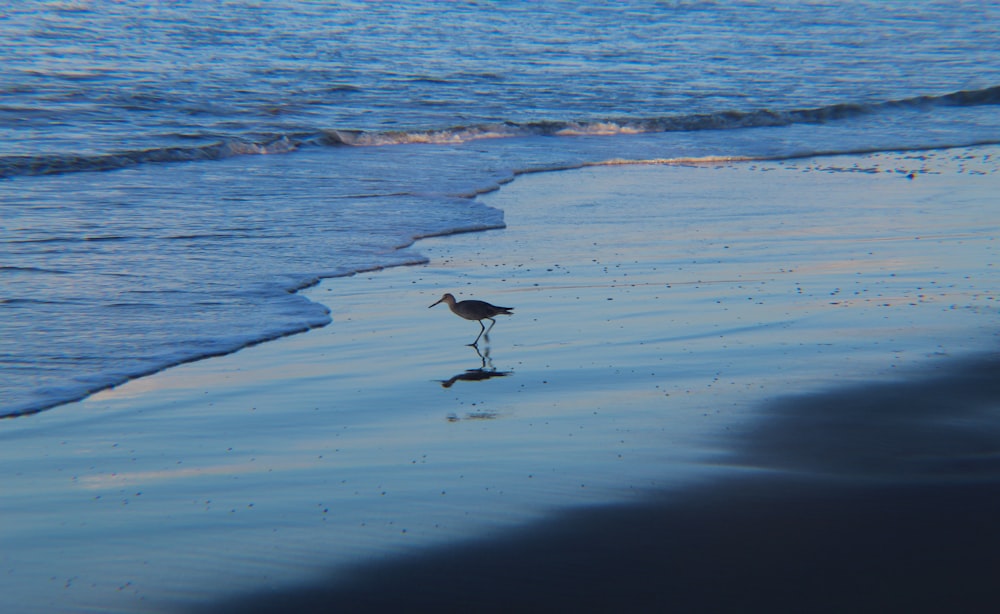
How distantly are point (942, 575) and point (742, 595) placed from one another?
0.68 metres

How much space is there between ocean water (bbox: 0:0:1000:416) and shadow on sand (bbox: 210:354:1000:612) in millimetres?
2865

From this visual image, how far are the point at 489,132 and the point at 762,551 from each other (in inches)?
556

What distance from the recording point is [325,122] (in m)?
17.5

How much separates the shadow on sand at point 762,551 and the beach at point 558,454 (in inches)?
0.5

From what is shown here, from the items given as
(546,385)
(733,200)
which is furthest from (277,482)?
(733,200)

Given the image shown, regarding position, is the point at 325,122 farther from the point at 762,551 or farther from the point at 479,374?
the point at 762,551

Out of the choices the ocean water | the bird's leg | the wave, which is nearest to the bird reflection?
the bird's leg

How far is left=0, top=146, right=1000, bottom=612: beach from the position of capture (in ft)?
12.3

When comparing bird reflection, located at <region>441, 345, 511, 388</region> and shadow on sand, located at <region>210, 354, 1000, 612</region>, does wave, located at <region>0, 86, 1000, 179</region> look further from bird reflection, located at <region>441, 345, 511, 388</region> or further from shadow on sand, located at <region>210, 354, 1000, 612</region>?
shadow on sand, located at <region>210, 354, 1000, 612</region>

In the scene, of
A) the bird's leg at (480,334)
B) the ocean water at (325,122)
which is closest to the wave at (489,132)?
the ocean water at (325,122)

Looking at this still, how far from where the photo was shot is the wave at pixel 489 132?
13094 millimetres

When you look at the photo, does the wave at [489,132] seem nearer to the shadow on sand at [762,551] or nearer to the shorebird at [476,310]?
the shorebird at [476,310]

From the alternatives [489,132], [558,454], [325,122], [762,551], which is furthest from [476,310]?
[325,122]

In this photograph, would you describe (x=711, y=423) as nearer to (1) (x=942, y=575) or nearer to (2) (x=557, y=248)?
(1) (x=942, y=575)
